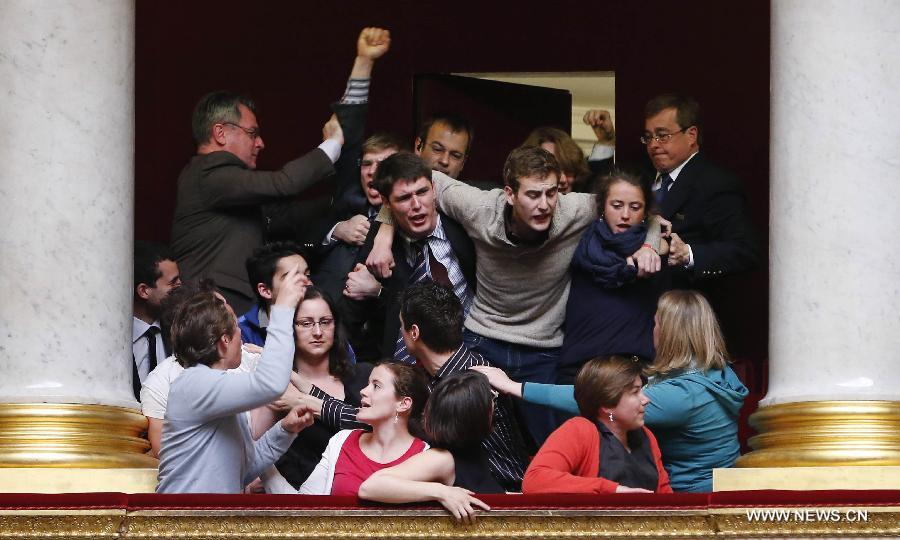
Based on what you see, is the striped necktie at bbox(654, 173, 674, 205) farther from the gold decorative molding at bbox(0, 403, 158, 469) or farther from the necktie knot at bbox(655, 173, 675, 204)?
the gold decorative molding at bbox(0, 403, 158, 469)

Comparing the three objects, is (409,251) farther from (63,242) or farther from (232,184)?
(63,242)

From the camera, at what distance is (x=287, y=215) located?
10742 mm

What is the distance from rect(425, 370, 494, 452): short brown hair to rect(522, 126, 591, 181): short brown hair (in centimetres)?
278

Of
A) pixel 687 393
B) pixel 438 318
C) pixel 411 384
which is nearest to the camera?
pixel 411 384

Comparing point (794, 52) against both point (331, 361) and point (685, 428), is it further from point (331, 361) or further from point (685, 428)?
point (331, 361)

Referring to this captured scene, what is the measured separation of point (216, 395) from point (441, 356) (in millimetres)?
1253

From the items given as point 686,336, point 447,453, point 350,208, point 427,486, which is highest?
point 350,208

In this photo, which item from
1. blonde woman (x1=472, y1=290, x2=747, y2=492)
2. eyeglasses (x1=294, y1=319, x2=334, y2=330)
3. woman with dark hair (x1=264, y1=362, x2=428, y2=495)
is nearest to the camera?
woman with dark hair (x1=264, y1=362, x2=428, y2=495)

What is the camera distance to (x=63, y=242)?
862 centimetres

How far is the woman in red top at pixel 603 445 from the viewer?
767cm

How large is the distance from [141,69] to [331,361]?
15.0 ft

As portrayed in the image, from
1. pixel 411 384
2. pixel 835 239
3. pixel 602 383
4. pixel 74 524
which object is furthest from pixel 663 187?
pixel 74 524

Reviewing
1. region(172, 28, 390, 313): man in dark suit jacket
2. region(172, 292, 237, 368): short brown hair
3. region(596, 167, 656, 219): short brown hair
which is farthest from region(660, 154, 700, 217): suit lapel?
region(172, 292, 237, 368): short brown hair

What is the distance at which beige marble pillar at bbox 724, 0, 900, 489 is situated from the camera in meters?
8.41
